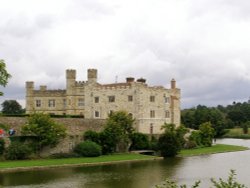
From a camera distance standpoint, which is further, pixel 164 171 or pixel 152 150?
pixel 152 150

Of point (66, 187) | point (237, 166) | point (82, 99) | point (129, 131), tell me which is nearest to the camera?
point (66, 187)

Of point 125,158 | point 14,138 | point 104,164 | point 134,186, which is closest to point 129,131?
point 125,158

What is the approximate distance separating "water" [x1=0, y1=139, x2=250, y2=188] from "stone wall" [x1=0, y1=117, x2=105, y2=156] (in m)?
7.67

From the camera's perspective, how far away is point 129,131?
49.2m

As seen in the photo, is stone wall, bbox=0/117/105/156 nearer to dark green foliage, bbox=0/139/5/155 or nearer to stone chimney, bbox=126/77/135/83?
dark green foliage, bbox=0/139/5/155

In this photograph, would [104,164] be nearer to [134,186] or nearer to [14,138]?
[14,138]

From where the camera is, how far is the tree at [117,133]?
46.4 meters

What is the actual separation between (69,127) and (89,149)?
4701 mm

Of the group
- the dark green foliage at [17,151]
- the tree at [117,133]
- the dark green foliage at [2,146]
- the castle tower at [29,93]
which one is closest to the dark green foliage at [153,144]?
the tree at [117,133]

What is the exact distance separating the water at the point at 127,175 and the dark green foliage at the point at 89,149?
4452 millimetres

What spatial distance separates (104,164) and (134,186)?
12.1 meters

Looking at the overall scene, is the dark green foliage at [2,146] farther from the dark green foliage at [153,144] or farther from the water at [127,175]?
the dark green foliage at [153,144]

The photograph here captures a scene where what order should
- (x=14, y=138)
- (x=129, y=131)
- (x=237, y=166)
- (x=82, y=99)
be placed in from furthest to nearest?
(x=82, y=99) → (x=129, y=131) → (x=14, y=138) → (x=237, y=166)

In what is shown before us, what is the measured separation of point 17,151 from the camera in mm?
39812
